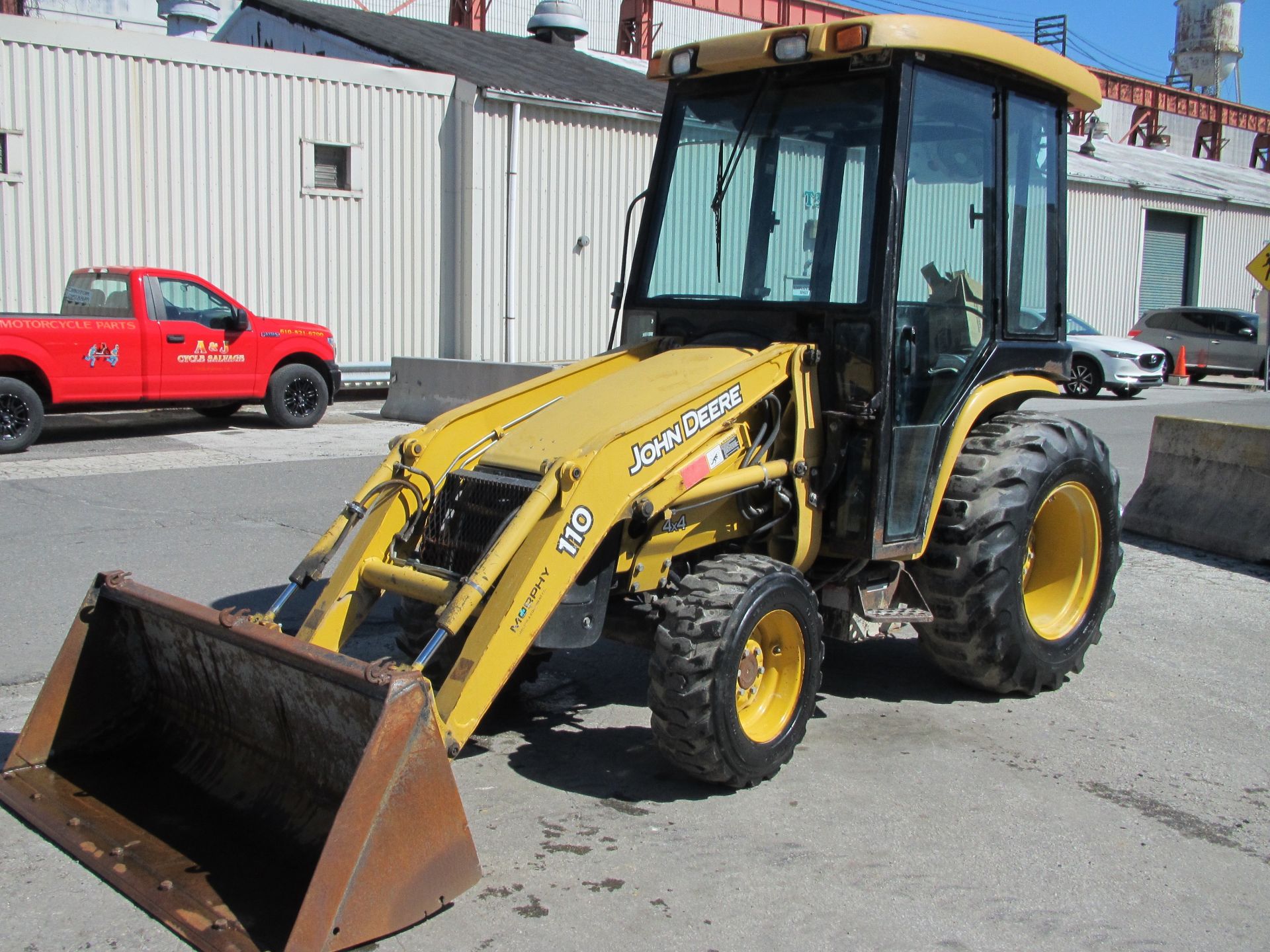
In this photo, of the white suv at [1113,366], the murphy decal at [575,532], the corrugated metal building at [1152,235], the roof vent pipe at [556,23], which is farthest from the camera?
the corrugated metal building at [1152,235]

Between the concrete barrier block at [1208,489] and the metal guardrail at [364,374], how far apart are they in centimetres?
1099

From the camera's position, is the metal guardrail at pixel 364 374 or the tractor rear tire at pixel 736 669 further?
the metal guardrail at pixel 364 374

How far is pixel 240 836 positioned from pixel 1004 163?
4.33 m

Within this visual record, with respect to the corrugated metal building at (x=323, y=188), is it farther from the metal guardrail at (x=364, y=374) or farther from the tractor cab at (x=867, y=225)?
the tractor cab at (x=867, y=225)

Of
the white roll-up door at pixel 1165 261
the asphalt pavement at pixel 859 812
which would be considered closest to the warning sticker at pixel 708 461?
the asphalt pavement at pixel 859 812

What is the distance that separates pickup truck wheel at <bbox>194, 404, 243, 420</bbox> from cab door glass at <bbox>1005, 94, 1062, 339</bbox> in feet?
36.7

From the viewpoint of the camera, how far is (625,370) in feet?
18.0

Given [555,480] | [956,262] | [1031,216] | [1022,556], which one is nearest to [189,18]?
[1031,216]

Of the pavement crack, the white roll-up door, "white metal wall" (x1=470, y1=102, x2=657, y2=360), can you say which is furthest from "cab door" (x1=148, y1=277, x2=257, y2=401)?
the white roll-up door

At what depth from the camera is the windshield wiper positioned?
5.63 meters

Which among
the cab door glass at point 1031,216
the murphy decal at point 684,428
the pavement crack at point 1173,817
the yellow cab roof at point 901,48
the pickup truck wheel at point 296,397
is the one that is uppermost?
the yellow cab roof at point 901,48

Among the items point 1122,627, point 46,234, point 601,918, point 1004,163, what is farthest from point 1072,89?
point 46,234

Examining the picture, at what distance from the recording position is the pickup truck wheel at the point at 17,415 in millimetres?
12594

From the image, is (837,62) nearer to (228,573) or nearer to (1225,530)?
(228,573)
